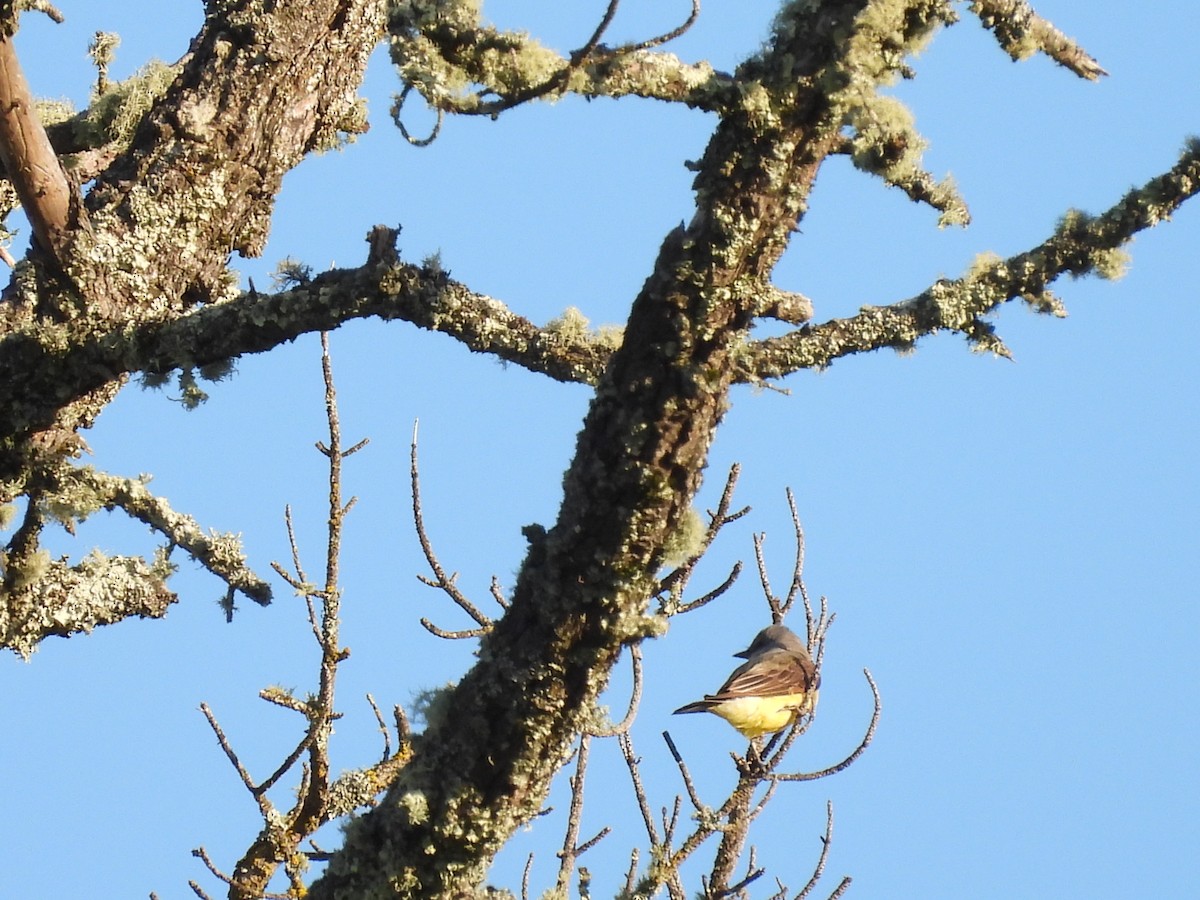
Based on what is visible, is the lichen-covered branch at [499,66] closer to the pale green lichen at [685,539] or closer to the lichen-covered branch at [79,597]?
the pale green lichen at [685,539]

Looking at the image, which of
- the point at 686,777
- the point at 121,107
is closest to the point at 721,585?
the point at 686,777

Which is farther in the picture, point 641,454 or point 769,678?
point 769,678

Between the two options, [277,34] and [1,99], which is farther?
[277,34]

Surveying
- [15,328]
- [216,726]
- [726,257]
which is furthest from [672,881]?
[15,328]

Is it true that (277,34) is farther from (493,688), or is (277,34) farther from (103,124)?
(493,688)

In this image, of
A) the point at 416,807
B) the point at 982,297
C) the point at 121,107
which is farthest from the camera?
the point at 121,107

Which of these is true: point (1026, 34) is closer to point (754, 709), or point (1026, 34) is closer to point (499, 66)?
point (499, 66)

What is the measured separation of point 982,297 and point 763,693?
8.91 feet

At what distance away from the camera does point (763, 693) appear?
5.70 m

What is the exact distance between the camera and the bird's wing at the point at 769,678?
18.8 ft

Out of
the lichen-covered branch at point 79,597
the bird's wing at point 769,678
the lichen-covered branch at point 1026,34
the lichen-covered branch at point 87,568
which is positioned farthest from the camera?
the bird's wing at point 769,678

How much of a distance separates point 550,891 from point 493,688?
863 millimetres

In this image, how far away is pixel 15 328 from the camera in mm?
4242

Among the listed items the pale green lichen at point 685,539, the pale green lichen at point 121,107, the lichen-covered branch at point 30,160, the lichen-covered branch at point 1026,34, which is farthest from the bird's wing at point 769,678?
the pale green lichen at point 121,107
